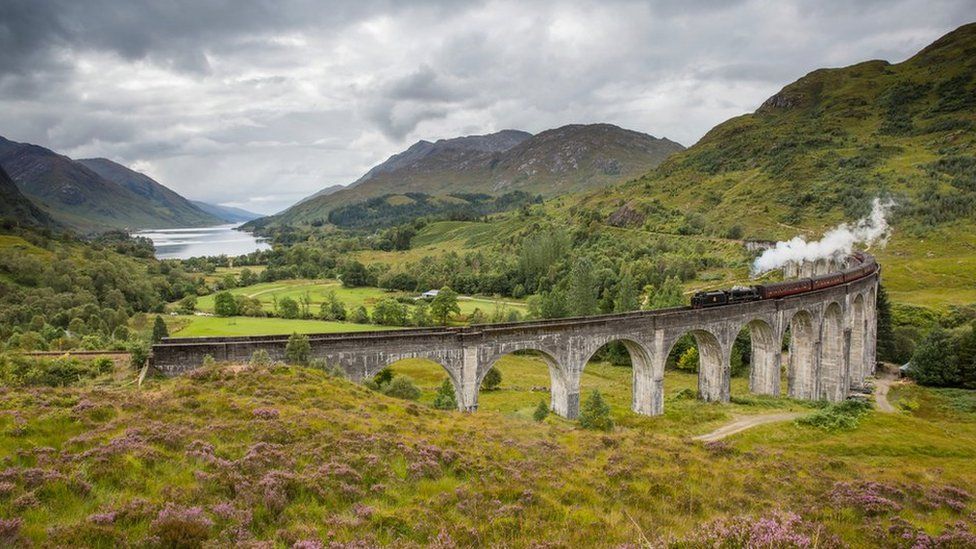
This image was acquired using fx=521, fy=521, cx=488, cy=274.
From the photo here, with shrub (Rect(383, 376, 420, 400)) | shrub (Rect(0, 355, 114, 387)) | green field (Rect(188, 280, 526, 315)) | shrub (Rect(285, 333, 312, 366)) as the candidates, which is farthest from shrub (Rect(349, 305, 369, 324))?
shrub (Rect(0, 355, 114, 387))

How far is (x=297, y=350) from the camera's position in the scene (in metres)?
30.3

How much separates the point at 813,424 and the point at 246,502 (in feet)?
131

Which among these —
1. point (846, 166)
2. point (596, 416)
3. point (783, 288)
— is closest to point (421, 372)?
point (596, 416)

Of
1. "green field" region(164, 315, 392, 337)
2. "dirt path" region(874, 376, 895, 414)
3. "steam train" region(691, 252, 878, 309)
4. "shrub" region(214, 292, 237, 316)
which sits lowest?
"dirt path" region(874, 376, 895, 414)

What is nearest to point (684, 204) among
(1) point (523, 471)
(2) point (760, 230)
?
(2) point (760, 230)

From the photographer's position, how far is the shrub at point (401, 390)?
39062 mm

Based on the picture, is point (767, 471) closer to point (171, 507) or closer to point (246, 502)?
point (246, 502)

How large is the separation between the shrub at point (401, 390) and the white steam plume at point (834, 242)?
62714 mm

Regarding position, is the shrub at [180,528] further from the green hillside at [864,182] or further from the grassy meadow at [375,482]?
the green hillside at [864,182]

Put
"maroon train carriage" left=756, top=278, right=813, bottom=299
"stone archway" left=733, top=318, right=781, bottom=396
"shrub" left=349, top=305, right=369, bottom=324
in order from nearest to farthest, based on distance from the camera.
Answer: "maroon train carriage" left=756, top=278, right=813, bottom=299 < "stone archway" left=733, top=318, right=781, bottom=396 < "shrub" left=349, top=305, right=369, bottom=324

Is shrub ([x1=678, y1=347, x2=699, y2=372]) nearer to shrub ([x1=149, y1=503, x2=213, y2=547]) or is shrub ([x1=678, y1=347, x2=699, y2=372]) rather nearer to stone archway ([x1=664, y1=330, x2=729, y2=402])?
stone archway ([x1=664, y1=330, x2=729, y2=402])

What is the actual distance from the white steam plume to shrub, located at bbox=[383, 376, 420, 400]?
62.7m

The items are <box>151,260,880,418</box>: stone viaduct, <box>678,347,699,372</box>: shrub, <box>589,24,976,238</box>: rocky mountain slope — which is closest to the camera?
<box>151,260,880,418</box>: stone viaduct

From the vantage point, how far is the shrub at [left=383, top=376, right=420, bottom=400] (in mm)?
39062
